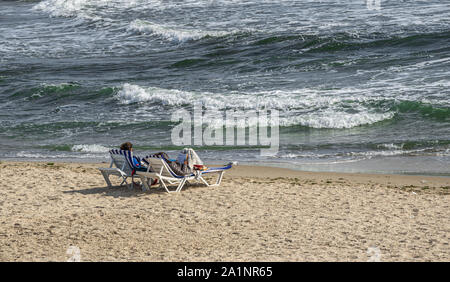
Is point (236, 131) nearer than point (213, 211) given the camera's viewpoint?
No

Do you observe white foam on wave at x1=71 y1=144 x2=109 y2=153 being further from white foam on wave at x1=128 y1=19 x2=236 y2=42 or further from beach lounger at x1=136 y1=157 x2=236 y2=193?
white foam on wave at x1=128 y1=19 x2=236 y2=42

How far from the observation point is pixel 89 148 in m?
14.1

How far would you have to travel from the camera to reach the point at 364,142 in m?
13.2

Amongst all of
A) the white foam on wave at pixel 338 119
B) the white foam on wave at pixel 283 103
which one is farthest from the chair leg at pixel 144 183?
the white foam on wave at pixel 338 119

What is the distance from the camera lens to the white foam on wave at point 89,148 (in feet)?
45.8

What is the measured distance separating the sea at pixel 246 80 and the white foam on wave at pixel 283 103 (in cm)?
5

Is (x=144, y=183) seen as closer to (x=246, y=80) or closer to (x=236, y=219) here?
(x=236, y=219)

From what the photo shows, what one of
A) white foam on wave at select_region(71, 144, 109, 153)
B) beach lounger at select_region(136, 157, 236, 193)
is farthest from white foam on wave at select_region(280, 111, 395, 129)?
beach lounger at select_region(136, 157, 236, 193)

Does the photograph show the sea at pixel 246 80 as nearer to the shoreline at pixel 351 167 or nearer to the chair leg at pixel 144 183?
the shoreline at pixel 351 167

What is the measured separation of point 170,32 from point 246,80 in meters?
9.11
